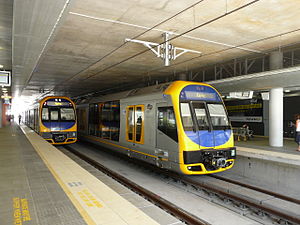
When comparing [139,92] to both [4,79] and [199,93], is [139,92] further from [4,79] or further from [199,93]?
[4,79]

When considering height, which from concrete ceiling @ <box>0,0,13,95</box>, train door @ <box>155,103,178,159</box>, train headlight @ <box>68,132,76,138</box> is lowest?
train headlight @ <box>68,132,76,138</box>

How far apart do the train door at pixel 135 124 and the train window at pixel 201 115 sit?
2.47 meters

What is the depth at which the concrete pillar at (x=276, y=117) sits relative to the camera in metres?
12.4

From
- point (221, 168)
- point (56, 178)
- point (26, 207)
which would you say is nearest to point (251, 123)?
point (221, 168)

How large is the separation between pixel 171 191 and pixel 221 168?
1.84 meters

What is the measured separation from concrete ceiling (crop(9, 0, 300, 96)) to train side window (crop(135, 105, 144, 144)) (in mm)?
2859

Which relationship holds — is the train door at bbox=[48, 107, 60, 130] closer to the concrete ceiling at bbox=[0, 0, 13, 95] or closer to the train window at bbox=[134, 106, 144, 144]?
the concrete ceiling at bbox=[0, 0, 13, 95]

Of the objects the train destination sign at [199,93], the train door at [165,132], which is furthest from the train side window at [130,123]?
the train destination sign at [199,93]

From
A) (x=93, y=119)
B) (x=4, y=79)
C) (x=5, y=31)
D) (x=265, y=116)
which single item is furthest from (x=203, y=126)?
(x=265, y=116)

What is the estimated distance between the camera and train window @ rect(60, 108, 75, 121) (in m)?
15.9

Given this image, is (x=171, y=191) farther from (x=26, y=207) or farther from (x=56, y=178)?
(x=26, y=207)

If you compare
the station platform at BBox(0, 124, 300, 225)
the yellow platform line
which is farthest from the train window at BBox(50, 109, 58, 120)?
the yellow platform line

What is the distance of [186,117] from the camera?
26.5 feet

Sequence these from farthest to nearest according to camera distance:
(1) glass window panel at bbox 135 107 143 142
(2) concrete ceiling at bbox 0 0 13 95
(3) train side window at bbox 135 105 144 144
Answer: (1) glass window panel at bbox 135 107 143 142, (3) train side window at bbox 135 105 144 144, (2) concrete ceiling at bbox 0 0 13 95
